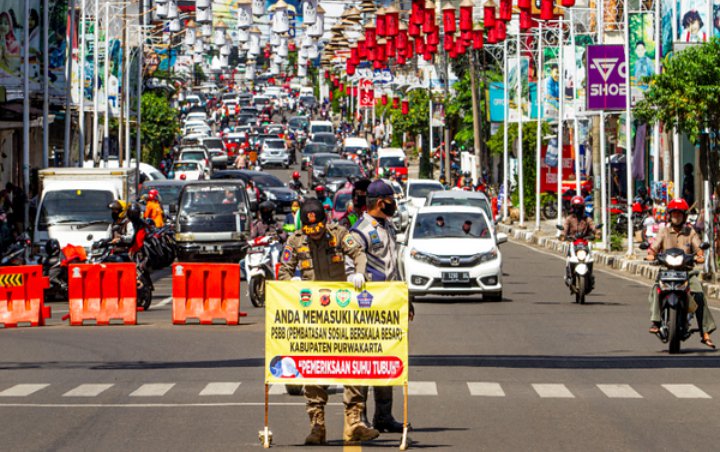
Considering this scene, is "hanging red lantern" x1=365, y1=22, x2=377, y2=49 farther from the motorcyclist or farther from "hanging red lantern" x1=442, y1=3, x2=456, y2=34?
the motorcyclist

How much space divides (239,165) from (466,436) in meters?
70.2

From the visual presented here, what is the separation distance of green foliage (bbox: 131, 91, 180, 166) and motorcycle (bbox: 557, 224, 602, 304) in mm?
65492

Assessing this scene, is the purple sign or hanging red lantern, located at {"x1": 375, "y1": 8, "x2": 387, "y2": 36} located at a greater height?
hanging red lantern, located at {"x1": 375, "y1": 8, "x2": 387, "y2": 36}

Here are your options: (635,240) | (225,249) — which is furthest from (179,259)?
(635,240)

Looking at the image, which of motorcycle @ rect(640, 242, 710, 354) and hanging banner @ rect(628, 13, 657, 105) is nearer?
motorcycle @ rect(640, 242, 710, 354)

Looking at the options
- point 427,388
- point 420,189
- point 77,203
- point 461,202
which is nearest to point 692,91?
point 461,202

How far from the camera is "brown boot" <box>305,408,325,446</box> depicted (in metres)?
11.5

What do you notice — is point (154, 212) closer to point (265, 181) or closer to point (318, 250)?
point (265, 181)

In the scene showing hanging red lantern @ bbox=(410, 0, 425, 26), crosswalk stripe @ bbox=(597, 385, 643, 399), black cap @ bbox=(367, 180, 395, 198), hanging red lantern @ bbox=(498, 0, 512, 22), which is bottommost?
crosswalk stripe @ bbox=(597, 385, 643, 399)

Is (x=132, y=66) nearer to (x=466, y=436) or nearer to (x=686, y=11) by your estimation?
(x=686, y=11)

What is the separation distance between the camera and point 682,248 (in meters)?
18.8

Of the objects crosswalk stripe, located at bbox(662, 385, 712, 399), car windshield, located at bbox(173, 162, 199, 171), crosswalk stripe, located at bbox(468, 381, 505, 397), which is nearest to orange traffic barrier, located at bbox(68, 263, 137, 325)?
crosswalk stripe, located at bbox(468, 381, 505, 397)

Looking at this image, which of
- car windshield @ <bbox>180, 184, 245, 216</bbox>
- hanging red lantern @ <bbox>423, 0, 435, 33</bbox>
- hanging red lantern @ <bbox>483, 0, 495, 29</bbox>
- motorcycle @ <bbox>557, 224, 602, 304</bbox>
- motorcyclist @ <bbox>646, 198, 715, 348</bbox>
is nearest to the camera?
motorcyclist @ <bbox>646, 198, 715, 348</bbox>

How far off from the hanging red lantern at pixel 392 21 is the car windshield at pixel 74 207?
478 inches
